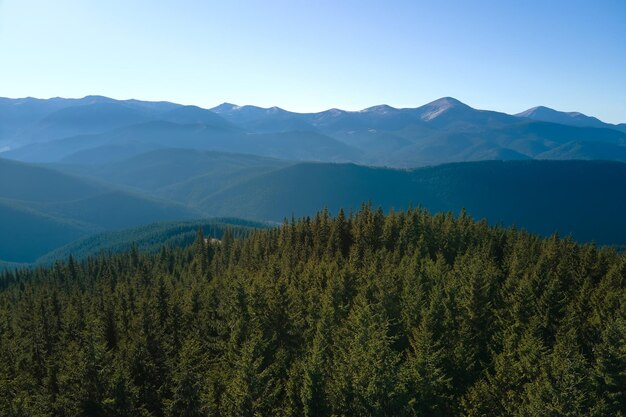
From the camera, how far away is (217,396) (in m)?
38.1

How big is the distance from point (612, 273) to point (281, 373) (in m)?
44.5

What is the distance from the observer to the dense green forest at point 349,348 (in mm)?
30969

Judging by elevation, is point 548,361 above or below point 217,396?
above

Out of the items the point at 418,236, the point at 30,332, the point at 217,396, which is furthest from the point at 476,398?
the point at 30,332

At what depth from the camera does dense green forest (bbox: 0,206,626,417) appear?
3097 cm

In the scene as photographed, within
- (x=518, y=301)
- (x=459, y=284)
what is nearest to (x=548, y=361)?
(x=518, y=301)

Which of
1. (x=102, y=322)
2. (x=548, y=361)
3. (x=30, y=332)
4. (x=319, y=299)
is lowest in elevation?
(x=30, y=332)

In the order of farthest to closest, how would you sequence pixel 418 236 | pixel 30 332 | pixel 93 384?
1. pixel 418 236
2. pixel 30 332
3. pixel 93 384

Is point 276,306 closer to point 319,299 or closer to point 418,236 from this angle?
point 319,299

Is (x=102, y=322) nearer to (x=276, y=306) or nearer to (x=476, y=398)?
(x=276, y=306)

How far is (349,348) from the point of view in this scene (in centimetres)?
3719

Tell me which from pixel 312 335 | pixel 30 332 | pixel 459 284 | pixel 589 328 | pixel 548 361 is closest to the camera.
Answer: pixel 548 361

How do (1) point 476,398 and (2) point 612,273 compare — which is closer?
(1) point 476,398

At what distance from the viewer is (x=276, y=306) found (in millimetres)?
47438
